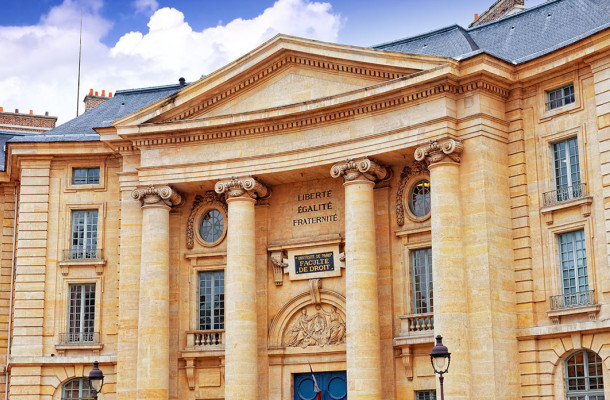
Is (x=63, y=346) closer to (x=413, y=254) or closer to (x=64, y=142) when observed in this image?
(x=64, y=142)

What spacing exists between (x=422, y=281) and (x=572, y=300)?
17.2ft

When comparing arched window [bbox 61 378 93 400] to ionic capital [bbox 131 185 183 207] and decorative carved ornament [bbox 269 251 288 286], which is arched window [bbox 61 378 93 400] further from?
decorative carved ornament [bbox 269 251 288 286]

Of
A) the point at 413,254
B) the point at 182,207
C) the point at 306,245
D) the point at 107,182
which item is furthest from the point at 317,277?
the point at 107,182

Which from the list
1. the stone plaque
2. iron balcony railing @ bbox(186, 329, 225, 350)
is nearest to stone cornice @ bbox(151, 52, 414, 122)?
the stone plaque

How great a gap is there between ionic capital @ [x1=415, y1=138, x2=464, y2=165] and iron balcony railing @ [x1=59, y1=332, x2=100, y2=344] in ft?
47.3

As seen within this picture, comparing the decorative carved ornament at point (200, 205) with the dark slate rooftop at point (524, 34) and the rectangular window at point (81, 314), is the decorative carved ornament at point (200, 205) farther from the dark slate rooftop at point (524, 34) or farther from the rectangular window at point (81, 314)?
the dark slate rooftop at point (524, 34)

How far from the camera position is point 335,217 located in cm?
3425

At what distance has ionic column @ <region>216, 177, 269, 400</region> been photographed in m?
32.8

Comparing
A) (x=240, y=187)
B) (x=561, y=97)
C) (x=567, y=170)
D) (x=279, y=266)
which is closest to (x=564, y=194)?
(x=567, y=170)

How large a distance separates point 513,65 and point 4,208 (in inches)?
887

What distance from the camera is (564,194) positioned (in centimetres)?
2947

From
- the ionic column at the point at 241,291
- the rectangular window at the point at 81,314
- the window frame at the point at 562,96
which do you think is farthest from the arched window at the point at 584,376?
the rectangular window at the point at 81,314

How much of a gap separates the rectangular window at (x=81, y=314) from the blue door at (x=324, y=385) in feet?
27.1

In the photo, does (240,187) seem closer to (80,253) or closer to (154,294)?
(154,294)
